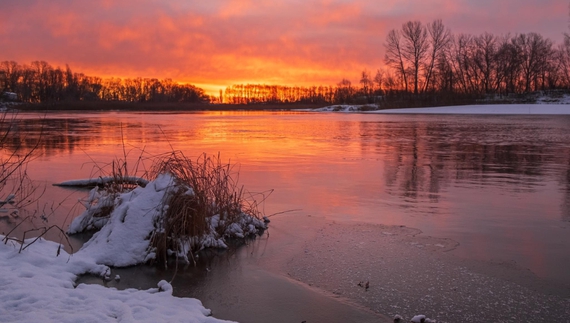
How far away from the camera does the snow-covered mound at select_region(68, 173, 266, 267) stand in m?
5.56

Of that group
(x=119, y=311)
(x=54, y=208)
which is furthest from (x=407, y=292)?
(x=54, y=208)

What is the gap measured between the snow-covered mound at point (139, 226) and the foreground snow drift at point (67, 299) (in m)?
0.52

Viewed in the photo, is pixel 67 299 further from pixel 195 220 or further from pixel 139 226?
pixel 195 220

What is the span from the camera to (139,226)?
5.89 metres

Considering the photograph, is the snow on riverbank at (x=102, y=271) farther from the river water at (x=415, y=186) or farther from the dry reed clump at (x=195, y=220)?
the river water at (x=415, y=186)

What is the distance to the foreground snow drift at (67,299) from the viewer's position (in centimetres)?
369

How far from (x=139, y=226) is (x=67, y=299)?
191 centimetres

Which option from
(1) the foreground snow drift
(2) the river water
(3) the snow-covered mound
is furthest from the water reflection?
(1) the foreground snow drift

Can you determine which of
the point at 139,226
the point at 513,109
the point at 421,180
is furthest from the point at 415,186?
the point at 513,109

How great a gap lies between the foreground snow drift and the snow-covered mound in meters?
0.52

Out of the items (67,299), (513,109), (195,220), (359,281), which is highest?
(513,109)

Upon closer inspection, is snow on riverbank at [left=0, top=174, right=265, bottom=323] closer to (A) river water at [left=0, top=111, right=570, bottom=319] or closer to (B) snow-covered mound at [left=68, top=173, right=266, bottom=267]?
(B) snow-covered mound at [left=68, top=173, right=266, bottom=267]

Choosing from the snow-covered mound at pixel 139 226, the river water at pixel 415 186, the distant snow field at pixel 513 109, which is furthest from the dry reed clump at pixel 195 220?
the distant snow field at pixel 513 109

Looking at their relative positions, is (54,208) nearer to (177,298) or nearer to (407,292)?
(177,298)
